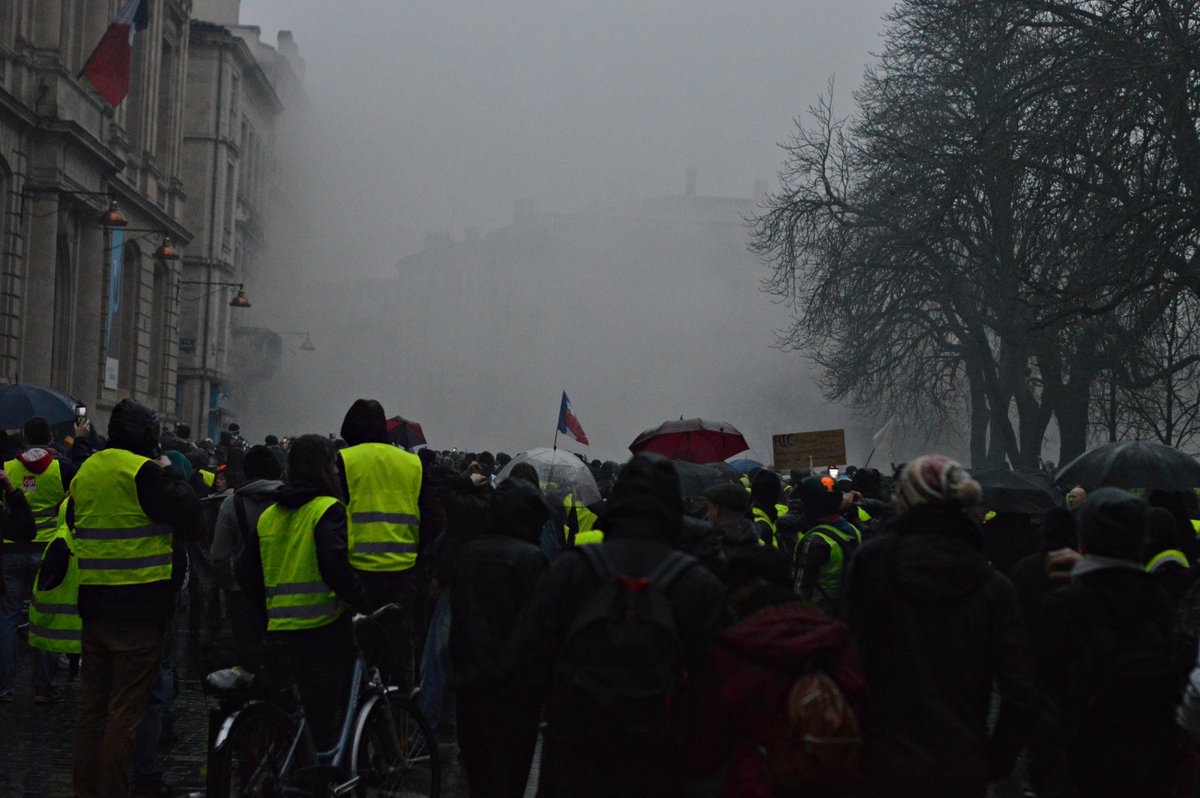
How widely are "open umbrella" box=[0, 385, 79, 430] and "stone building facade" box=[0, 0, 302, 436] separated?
10402 millimetres

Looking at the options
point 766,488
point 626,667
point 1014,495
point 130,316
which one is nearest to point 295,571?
point 626,667

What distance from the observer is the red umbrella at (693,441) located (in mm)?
11703

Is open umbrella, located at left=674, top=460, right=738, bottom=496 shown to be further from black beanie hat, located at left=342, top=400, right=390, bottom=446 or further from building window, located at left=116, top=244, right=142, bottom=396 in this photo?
building window, located at left=116, top=244, right=142, bottom=396

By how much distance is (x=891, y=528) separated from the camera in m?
3.96

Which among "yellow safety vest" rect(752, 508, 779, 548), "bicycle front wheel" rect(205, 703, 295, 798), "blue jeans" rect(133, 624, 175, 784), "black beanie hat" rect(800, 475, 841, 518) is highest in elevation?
"black beanie hat" rect(800, 475, 841, 518)

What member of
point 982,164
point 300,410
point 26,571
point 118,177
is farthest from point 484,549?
point 300,410

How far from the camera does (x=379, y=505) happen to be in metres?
6.69

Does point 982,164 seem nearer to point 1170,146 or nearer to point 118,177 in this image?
point 1170,146

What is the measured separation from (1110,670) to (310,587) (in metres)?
2.95

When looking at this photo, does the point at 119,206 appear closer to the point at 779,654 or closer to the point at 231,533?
Answer: the point at 231,533

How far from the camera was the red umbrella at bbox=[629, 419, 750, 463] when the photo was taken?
461 inches

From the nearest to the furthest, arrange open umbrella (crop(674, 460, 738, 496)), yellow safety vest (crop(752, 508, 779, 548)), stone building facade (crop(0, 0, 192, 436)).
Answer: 1. yellow safety vest (crop(752, 508, 779, 548))
2. open umbrella (crop(674, 460, 738, 496))
3. stone building facade (crop(0, 0, 192, 436))

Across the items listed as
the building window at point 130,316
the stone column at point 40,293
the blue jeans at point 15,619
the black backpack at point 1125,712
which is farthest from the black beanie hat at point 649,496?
the building window at point 130,316

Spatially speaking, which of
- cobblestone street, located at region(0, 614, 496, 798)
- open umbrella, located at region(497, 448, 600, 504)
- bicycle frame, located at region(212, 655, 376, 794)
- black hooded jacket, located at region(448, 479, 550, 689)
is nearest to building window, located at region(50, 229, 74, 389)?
cobblestone street, located at region(0, 614, 496, 798)
